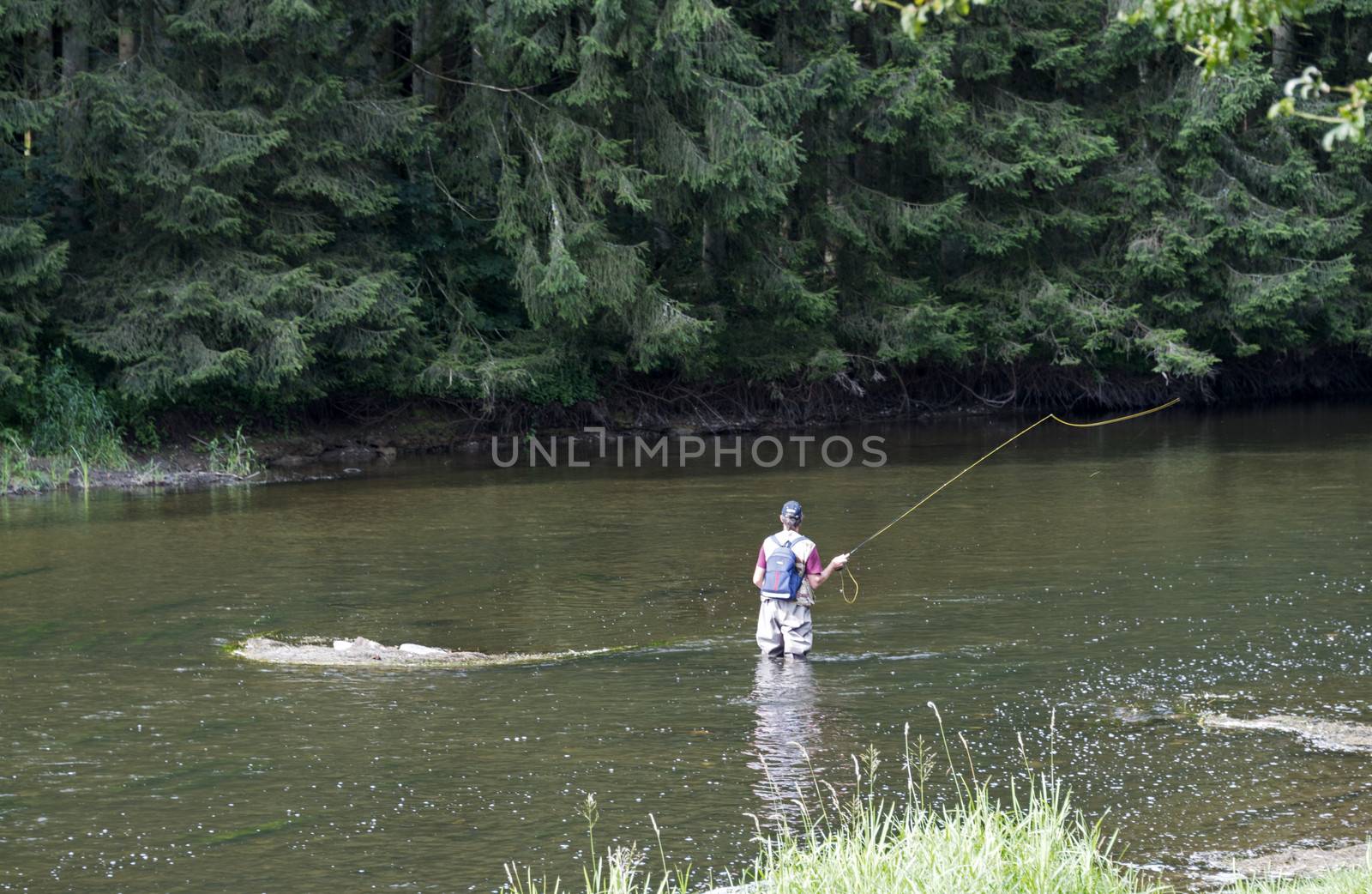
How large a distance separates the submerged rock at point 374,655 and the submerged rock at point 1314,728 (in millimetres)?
4650

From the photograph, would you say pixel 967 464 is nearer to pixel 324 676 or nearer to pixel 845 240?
pixel 845 240

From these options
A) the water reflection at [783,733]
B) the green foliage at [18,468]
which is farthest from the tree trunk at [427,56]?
the water reflection at [783,733]

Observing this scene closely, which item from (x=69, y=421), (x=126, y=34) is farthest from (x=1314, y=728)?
(x=126, y=34)

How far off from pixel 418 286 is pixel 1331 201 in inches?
730

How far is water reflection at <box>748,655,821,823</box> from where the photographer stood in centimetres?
880

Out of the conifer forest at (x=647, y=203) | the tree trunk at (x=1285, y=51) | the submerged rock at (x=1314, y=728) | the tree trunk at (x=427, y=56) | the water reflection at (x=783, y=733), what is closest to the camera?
the water reflection at (x=783, y=733)

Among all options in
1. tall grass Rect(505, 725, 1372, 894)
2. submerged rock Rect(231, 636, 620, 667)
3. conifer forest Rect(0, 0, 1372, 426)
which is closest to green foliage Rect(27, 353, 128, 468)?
conifer forest Rect(0, 0, 1372, 426)

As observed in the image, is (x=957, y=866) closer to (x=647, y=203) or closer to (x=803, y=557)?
(x=803, y=557)

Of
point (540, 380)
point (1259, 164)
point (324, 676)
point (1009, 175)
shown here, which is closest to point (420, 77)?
point (540, 380)

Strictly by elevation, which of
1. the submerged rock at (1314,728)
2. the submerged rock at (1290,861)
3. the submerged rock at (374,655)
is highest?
the submerged rock at (374,655)

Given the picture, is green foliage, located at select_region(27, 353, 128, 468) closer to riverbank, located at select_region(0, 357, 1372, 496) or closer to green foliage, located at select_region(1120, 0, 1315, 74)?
riverbank, located at select_region(0, 357, 1372, 496)

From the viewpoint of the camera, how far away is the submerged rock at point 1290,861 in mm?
7340

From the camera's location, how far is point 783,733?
1003 cm

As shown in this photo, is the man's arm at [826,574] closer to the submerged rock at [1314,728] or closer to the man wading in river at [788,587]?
the man wading in river at [788,587]
